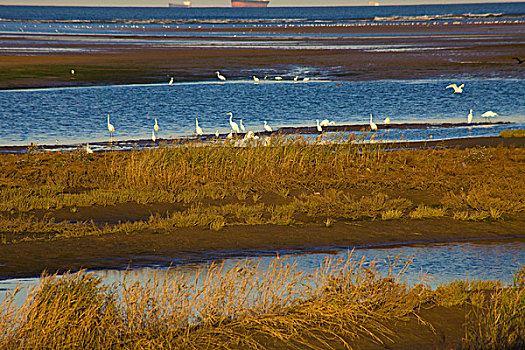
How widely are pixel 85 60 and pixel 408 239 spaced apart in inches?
1605

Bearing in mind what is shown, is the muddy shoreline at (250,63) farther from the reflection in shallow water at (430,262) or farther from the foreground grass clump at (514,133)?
the reflection in shallow water at (430,262)

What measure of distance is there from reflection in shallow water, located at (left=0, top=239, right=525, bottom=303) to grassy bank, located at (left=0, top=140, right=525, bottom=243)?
1419mm

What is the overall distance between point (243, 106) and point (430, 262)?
65.1ft

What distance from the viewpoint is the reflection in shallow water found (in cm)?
877

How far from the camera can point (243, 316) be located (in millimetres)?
7035

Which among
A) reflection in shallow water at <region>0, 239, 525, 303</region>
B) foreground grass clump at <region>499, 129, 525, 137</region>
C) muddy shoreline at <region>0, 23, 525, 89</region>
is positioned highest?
muddy shoreline at <region>0, 23, 525, 89</region>

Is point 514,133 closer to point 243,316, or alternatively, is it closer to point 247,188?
point 247,188

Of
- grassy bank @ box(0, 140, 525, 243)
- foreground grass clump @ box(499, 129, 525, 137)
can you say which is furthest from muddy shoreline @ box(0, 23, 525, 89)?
grassy bank @ box(0, 140, 525, 243)

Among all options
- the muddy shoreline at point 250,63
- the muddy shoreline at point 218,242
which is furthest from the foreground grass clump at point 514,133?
the muddy shoreline at point 250,63

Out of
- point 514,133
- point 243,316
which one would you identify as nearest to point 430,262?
point 243,316

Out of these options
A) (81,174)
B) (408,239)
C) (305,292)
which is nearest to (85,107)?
(81,174)

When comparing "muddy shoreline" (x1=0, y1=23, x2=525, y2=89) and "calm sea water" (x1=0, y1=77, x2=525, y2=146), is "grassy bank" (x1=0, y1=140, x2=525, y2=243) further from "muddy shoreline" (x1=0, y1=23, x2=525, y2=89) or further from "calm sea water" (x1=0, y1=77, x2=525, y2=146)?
"muddy shoreline" (x1=0, y1=23, x2=525, y2=89)

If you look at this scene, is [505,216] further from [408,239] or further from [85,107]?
[85,107]

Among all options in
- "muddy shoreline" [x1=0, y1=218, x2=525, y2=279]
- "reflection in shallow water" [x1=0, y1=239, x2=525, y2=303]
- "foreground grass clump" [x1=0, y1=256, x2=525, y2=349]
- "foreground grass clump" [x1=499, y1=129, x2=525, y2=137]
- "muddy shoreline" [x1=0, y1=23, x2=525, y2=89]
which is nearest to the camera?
"foreground grass clump" [x1=0, y1=256, x2=525, y2=349]
